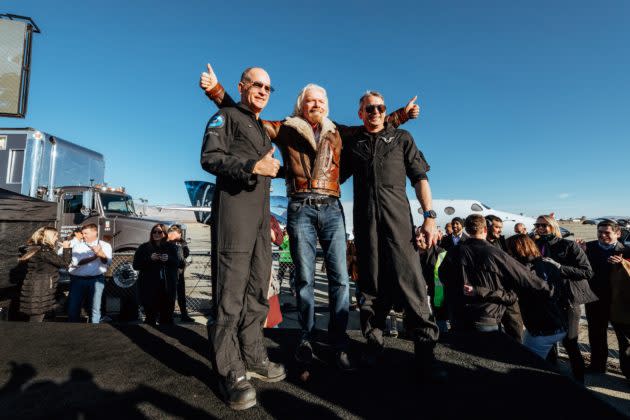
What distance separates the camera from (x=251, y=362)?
2.07 m

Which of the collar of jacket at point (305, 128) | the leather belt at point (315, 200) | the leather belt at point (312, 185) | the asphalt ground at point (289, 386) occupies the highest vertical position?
the collar of jacket at point (305, 128)

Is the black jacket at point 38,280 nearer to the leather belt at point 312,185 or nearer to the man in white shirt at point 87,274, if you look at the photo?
the man in white shirt at point 87,274

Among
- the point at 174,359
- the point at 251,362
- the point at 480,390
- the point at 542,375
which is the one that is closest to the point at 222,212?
the point at 251,362

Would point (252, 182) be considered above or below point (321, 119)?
below

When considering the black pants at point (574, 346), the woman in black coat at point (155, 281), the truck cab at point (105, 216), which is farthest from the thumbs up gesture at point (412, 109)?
the truck cab at point (105, 216)

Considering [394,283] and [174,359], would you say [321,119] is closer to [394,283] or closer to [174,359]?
[394,283]

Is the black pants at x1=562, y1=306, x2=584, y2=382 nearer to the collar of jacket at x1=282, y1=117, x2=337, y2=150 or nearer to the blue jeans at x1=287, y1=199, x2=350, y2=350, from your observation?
the blue jeans at x1=287, y1=199, x2=350, y2=350

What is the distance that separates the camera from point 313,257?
2.48 meters

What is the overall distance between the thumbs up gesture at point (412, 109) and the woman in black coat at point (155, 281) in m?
4.90

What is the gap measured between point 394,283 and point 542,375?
3.19 ft

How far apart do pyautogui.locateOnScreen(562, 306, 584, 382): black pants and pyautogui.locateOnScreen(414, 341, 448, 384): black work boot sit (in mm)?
3017

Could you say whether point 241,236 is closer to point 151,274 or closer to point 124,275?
point 151,274

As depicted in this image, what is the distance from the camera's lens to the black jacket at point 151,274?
5703mm

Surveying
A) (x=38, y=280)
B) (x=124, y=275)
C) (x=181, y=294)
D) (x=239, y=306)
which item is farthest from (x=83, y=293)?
(x=239, y=306)
